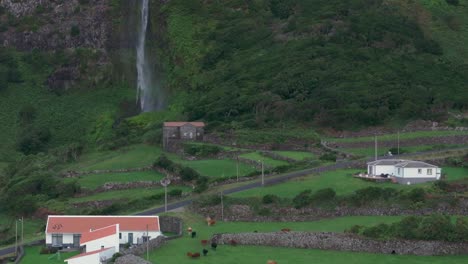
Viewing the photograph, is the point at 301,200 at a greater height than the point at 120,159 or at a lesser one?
greater

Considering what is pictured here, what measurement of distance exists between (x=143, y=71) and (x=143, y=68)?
523mm

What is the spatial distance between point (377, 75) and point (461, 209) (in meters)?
44.0

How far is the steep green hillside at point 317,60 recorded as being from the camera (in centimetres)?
10700

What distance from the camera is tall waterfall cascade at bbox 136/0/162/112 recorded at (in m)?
129

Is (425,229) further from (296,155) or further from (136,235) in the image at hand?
(296,155)

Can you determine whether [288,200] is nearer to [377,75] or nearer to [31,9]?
[377,75]

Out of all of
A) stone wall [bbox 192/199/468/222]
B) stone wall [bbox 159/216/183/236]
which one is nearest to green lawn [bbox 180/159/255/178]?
stone wall [bbox 192/199/468/222]

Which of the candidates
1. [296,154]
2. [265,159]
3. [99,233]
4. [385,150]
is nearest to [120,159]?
[265,159]

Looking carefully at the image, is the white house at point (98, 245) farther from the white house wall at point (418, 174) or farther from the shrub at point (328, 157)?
the shrub at point (328, 157)

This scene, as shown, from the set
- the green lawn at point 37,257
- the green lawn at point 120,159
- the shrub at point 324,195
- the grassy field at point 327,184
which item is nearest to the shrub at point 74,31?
the green lawn at point 120,159

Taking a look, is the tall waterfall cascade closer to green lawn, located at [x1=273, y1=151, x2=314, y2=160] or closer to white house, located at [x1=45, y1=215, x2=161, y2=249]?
green lawn, located at [x1=273, y1=151, x2=314, y2=160]

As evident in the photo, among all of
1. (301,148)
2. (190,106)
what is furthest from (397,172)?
(190,106)

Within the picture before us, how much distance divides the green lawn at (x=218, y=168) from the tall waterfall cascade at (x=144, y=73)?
33632 mm

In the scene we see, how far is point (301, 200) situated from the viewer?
74000 mm
